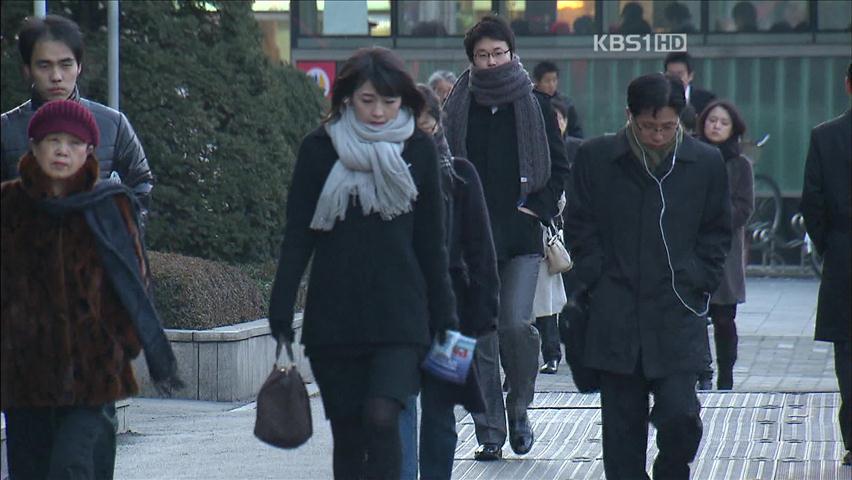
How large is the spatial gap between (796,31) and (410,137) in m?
15.7

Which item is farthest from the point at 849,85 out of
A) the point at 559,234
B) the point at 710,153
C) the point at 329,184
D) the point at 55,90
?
the point at 55,90

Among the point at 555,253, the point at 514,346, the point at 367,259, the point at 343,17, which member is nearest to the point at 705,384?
the point at 555,253

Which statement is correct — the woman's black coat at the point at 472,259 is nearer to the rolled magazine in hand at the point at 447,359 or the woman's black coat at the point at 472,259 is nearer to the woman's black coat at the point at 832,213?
the rolled magazine in hand at the point at 447,359

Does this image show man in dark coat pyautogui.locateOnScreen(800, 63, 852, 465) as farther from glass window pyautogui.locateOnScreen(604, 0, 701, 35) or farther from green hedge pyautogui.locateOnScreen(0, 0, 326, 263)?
glass window pyautogui.locateOnScreen(604, 0, 701, 35)

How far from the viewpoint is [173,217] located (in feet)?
38.2

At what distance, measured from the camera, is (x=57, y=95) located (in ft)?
20.8

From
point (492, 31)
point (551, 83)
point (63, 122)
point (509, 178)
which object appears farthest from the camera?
point (551, 83)

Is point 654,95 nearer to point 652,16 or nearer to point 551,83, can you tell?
point 551,83

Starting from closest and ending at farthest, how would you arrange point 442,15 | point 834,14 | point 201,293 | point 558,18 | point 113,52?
1. point 201,293
2. point 113,52
3. point 834,14
4. point 558,18
5. point 442,15

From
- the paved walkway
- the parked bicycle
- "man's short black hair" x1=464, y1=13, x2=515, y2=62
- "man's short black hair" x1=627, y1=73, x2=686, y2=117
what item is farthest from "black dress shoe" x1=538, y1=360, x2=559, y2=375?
the parked bicycle

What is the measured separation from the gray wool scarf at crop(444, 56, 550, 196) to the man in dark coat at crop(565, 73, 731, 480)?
58.6 inches

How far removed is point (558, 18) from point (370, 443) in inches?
637

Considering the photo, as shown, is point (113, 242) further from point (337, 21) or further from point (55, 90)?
point (337, 21)

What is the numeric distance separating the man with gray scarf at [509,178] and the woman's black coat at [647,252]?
153 centimetres
